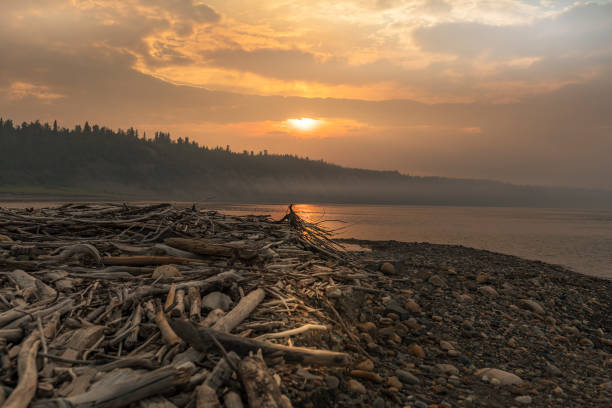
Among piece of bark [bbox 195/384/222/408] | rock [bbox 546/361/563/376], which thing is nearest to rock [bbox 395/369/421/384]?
rock [bbox 546/361/563/376]

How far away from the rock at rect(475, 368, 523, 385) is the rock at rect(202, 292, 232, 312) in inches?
144

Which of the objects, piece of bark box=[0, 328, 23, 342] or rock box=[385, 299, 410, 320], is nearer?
piece of bark box=[0, 328, 23, 342]

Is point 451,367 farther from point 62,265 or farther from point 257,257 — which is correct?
point 62,265

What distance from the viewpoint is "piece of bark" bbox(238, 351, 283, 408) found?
8.88 ft

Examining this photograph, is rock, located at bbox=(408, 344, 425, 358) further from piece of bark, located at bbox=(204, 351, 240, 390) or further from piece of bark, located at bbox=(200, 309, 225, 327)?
piece of bark, located at bbox=(204, 351, 240, 390)

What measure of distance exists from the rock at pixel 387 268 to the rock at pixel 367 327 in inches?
142

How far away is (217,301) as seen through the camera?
4.37 meters

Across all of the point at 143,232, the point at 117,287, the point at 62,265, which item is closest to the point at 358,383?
the point at 117,287

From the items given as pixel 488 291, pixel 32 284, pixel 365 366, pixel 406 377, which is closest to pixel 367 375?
pixel 365 366

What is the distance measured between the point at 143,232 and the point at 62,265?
6.68 feet

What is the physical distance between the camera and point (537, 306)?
826cm

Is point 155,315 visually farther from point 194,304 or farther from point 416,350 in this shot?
point 416,350

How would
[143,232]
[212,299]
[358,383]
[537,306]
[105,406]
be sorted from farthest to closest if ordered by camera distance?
[537,306] → [143,232] → [212,299] → [358,383] → [105,406]

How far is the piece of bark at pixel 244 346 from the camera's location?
320 centimetres
